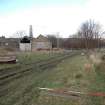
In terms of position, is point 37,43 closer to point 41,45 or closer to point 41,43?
point 41,43

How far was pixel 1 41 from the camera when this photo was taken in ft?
263

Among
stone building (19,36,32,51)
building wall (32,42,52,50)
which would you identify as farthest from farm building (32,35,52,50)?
stone building (19,36,32,51)

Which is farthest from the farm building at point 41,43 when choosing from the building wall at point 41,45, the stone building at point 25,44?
the stone building at point 25,44

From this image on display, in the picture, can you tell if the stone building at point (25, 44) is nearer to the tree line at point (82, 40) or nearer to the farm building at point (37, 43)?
the farm building at point (37, 43)

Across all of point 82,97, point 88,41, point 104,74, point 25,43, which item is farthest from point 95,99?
point 25,43

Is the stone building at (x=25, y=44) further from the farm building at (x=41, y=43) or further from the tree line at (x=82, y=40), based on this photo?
the tree line at (x=82, y=40)

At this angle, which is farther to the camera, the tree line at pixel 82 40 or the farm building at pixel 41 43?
the farm building at pixel 41 43

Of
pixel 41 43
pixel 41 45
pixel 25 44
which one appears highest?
pixel 41 43

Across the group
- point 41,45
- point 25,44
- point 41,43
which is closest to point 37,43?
point 41,43

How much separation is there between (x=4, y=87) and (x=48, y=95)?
2.74 metres

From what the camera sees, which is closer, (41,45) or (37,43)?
(37,43)

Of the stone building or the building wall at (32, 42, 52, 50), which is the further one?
the building wall at (32, 42, 52, 50)

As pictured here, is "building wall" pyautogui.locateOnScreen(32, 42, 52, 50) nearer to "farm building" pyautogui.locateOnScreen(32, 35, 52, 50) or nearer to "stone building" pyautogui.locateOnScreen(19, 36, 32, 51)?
"farm building" pyautogui.locateOnScreen(32, 35, 52, 50)

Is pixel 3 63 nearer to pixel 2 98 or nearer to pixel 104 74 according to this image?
pixel 104 74
